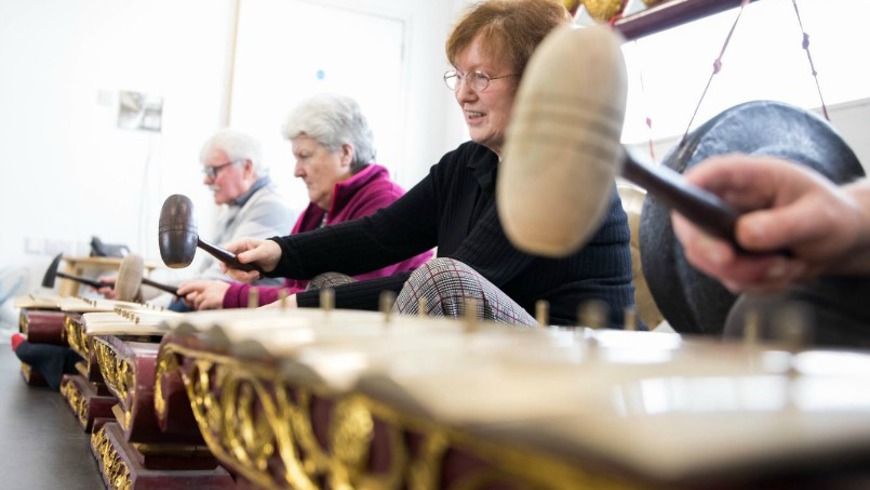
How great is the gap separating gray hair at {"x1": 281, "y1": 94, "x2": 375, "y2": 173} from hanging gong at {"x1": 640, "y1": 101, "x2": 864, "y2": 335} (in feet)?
4.30

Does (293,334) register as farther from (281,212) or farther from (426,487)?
(281,212)

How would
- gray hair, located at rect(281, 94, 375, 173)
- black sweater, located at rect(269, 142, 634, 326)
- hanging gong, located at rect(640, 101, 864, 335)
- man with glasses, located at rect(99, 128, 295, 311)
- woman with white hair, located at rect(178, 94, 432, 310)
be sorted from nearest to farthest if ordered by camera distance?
hanging gong, located at rect(640, 101, 864, 335) < black sweater, located at rect(269, 142, 634, 326) < woman with white hair, located at rect(178, 94, 432, 310) < gray hair, located at rect(281, 94, 375, 173) < man with glasses, located at rect(99, 128, 295, 311)

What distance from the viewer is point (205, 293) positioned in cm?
199

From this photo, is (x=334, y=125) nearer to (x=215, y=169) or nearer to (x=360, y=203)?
(x=360, y=203)

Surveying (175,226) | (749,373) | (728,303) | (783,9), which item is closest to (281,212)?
(175,226)

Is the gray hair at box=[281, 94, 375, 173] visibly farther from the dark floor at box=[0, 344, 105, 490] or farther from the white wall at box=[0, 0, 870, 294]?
the white wall at box=[0, 0, 870, 294]

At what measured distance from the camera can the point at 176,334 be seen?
0.77 metres

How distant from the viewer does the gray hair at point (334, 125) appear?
2.32 metres

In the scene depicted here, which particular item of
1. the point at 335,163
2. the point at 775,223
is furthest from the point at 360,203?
the point at 775,223

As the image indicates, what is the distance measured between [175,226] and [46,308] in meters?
1.10

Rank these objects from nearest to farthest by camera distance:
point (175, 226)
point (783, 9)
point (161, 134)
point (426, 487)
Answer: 1. point (426, 487)
2. point (175, 226)
3. point (783, 9)
4. point (161, 134)

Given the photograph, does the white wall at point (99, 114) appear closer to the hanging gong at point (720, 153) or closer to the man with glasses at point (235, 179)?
the man with glasses at point (235, 179)

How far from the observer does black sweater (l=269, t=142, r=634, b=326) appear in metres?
1.35

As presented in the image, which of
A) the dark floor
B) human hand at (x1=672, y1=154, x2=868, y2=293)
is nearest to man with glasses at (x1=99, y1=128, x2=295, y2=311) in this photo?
the dark floor
